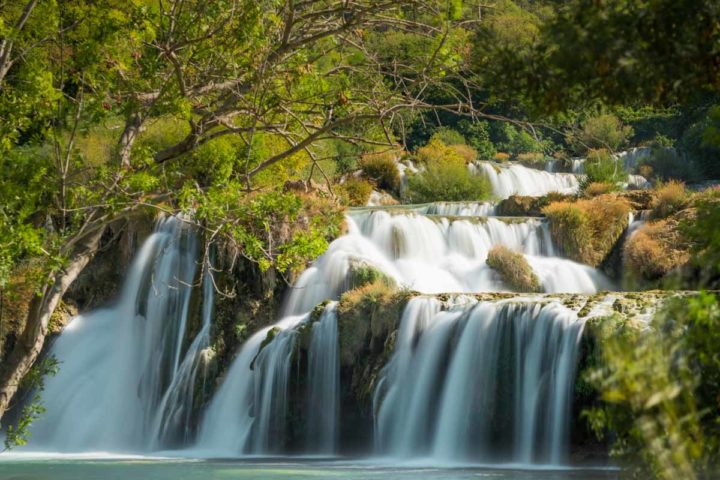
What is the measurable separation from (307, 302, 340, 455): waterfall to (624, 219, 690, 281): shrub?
6337mm

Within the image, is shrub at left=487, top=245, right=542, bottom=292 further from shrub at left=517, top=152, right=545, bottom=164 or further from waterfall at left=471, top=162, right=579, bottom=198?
shrub at left=517, top=152, right=545, bottom=164

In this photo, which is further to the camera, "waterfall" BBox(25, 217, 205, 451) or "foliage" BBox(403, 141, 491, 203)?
"foliage" BBox(403, 141, 491, 203)

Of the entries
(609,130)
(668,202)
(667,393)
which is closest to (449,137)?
(609,130)

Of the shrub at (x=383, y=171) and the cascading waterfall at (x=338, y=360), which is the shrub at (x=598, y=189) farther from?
the shrub at (x=383, y=171)

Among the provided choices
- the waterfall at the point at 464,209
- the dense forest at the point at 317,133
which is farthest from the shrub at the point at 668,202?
the waterfall at the point at 464,209

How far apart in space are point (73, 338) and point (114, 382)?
159 cm

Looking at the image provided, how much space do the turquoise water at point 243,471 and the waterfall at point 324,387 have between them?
1397 mm

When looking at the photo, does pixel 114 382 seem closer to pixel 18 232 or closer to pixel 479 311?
pixel 479 311

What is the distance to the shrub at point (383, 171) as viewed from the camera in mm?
30125

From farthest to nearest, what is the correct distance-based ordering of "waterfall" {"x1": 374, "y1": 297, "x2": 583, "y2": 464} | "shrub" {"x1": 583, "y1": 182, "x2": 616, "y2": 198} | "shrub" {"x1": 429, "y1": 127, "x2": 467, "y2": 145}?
"shrub" {"x1": 429, "y1": 127, "x2": 467, "y2": 145}
"shrub" {"x1": 583, "y1": 182, "x2": 616, "y2": 198}
"waterfall" {"x1": 374, "y1": 297, "x2": 583, "y2": 464}

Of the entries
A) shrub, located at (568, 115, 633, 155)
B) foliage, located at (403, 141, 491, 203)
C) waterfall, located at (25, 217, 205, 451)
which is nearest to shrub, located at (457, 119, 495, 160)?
shrub, located at (568, 115, 633, 155)

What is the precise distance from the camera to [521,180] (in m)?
30.9

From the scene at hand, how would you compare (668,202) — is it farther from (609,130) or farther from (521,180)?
(609,130)

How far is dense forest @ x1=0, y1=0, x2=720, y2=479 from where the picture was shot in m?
4.05
